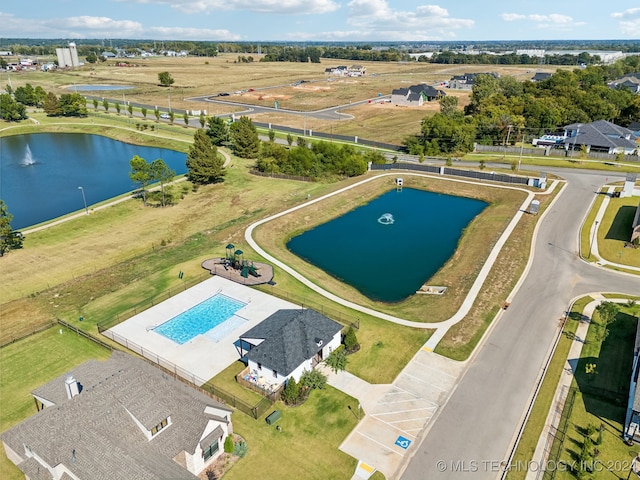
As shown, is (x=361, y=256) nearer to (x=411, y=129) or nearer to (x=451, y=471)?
(x=451, y=471)

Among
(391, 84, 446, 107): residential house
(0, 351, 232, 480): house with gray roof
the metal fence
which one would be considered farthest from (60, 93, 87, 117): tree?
(0, 351, 232, 480): house with gray roof

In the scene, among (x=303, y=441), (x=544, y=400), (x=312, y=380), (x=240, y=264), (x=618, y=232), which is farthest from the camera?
(x=618, y=232)

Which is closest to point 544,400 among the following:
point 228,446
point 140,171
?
point 228,446

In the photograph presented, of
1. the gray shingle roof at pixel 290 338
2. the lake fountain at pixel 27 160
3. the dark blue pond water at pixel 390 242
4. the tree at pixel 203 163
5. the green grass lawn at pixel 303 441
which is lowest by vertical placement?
the dark blue pond water at pixel 390 242

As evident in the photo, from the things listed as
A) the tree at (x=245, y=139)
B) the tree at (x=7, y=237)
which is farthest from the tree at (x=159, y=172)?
the tree at (x=245, y=139)

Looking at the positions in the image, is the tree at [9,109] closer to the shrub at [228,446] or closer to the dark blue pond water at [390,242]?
the dark blue pond water at [390,242]

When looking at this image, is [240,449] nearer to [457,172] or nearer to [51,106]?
[457,172]
